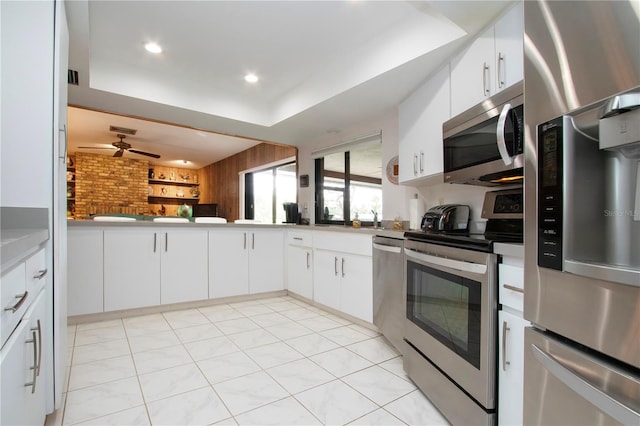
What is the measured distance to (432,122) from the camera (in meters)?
2.28

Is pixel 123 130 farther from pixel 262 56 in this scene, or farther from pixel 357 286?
pixel 357 286

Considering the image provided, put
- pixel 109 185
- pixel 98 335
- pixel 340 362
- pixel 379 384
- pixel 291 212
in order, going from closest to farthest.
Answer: pixel 379 384, pixel 340 362, pixel 98 335, pixel 291 212, pixel 109 185

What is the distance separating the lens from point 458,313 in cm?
147

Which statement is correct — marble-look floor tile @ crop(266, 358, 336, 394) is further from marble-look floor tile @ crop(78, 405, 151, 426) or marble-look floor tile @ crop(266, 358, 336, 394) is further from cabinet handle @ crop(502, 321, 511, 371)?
cabinet handle @ crop(502, 321, 511, 371)

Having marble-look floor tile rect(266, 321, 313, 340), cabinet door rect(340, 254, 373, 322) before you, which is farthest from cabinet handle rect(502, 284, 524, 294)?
marble-look floor tile rect(266, 321, 313, 340)

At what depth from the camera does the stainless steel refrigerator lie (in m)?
0.65

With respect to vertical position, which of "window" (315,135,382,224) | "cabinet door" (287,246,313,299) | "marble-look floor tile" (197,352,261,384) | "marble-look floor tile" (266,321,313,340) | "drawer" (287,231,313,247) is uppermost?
"window" (315,135,382,224)

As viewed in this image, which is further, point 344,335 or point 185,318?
point 185,318

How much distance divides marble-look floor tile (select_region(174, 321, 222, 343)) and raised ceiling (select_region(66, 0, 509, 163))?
2189 mm

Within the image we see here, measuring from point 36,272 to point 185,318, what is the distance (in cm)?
212

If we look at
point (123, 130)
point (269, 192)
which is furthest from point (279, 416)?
point (123, 130)

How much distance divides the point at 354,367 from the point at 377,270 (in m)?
0.78

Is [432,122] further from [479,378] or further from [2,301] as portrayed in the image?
[2,301]

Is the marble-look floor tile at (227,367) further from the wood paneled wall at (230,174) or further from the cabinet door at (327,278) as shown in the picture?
the wood paneled wall at (230,174)
